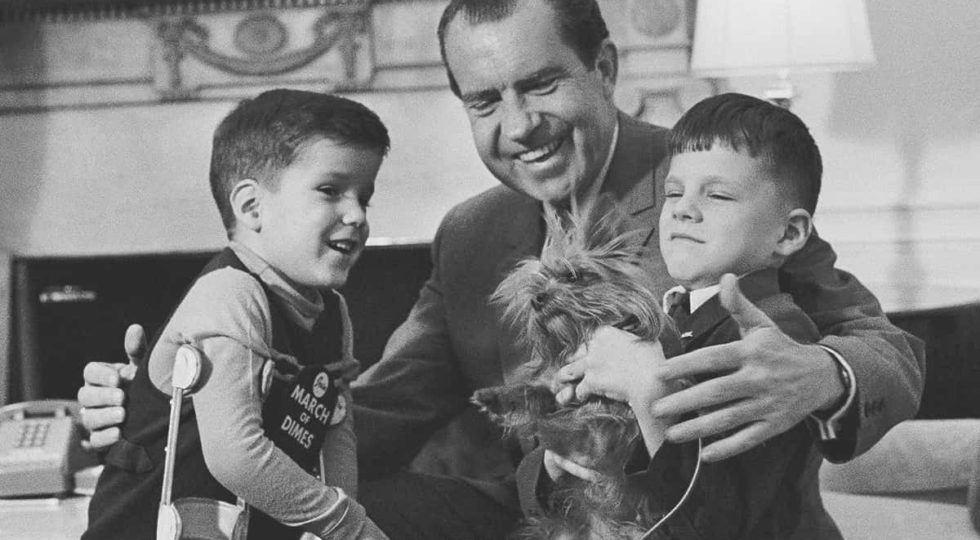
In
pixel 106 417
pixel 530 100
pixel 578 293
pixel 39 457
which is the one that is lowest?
pixel 39 457

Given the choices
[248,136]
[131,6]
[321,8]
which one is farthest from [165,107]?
[248,136]

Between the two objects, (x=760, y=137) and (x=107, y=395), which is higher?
(x=760, y=137)

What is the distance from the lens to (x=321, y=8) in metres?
3.69

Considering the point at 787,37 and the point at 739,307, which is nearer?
the point at 739,307

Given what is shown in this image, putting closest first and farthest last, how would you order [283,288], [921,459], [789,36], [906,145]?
[283,288] → [921,459] → [789,36] → [906,145]

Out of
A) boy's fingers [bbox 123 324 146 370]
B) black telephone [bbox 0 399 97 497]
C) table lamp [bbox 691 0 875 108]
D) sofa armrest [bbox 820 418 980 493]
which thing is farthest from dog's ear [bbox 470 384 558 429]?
table lamp [bbox 691 0 875 108]

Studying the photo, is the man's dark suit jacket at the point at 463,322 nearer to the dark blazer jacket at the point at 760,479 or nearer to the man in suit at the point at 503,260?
the man in suit at the point at 503,260

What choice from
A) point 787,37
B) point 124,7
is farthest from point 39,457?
point 124,7

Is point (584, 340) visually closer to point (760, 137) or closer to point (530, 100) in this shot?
point (760, 137)

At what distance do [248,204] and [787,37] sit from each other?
1745 mm

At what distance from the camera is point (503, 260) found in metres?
1.88

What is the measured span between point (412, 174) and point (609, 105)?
6.43 feet

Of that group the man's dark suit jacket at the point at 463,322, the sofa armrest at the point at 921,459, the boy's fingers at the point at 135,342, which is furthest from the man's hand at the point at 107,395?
the sofa armrest at the point at 921,459

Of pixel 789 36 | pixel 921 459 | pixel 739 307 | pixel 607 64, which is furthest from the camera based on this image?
pixel 789 36
